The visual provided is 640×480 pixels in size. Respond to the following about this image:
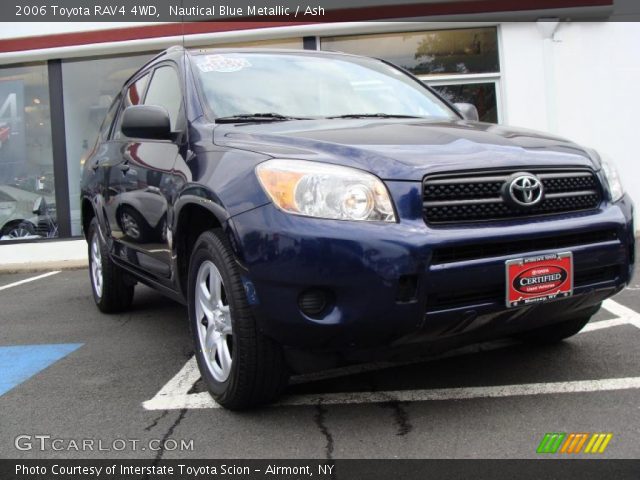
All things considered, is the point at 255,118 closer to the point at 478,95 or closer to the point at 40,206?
the point at 478,95

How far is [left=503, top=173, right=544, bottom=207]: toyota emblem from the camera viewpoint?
2.53 m

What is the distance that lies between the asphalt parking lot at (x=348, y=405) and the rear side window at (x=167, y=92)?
149 centimetres

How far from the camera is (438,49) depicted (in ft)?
30.7

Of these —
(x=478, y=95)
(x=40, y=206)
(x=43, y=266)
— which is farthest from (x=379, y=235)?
(x=40, y=206)

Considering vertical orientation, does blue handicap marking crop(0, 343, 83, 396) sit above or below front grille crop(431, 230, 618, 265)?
below

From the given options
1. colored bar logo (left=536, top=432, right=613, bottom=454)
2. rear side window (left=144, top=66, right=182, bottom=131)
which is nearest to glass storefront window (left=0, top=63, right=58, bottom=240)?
rear side window (left=144, top=66, right=182, bottom=131)

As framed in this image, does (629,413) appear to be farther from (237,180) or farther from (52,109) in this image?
(52,109)

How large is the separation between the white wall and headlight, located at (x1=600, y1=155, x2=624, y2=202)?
6194mm

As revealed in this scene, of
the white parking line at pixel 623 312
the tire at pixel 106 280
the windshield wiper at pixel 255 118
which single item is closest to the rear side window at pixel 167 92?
the windshield wiper at pixel 255 118

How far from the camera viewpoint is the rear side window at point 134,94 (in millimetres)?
4550

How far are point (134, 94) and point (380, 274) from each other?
3150 millimetres

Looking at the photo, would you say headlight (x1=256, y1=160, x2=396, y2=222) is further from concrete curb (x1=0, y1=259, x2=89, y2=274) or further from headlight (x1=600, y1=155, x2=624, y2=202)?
concrete curb (x1=0, y1=259, x2=89, y2=274)
